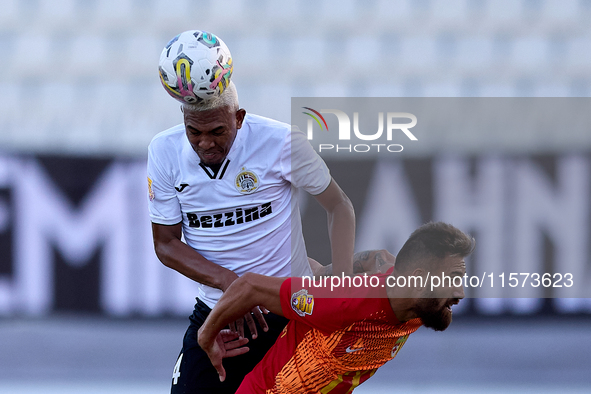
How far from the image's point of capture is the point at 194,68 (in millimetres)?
1919

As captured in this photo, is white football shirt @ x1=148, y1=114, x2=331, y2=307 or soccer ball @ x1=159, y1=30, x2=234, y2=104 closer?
soccer ball @ x1=159, y1=30, x2=234, y2=104

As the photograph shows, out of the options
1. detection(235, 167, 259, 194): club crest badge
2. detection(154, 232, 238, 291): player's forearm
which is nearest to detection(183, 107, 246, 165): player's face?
detection(235, 167, 259, 194): club crest badge

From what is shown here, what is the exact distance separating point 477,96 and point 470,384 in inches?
74.4

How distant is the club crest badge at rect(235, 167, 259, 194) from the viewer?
7.25 feet

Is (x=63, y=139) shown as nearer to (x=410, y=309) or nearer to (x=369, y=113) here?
(x=369, y=113)

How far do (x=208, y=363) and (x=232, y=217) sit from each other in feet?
1.74

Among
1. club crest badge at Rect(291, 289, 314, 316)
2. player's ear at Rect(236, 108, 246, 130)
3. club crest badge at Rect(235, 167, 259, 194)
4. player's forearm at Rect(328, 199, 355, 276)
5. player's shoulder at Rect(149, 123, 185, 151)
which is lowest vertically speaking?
club crest badge at Rect(291, 289, 314, 316)

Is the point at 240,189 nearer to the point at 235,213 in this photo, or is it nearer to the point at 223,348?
the point at 235,213

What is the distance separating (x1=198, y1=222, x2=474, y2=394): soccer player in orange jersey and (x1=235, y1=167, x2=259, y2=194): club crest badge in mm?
348

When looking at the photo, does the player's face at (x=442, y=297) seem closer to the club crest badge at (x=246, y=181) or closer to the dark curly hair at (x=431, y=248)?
the dark curly hair at (x=431, y=248)

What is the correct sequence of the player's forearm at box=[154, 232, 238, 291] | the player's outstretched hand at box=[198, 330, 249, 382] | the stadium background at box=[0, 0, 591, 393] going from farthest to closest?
the stadium background at box=[0, 0, 591, 393]
the player's forearm at box=[154, 232, 238, 291]
the player's outstretched hand at box=[198, 330, 249, 382]

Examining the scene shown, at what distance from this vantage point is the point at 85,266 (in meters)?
4.17

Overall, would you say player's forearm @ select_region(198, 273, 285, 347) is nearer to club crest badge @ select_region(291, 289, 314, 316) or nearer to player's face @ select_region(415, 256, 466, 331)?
club crest badge @ select_region(291, 289, 314, 316)

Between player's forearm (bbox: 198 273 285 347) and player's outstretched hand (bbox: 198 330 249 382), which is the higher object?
player's forearm (bbox: 198 273 285 347)
